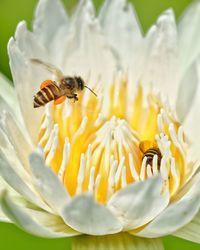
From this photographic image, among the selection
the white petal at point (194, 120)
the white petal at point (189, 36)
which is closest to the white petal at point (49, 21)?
the white petal at point (189, 36)

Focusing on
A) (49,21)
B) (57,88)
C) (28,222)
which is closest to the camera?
(28,222)

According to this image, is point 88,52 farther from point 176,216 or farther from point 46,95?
point 176,216

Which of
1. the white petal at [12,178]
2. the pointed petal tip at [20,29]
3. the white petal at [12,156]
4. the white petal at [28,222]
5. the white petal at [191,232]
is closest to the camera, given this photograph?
the white petal at [28,222]

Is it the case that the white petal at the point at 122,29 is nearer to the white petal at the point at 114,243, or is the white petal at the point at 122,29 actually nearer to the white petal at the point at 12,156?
the white petal at the point at 12,156

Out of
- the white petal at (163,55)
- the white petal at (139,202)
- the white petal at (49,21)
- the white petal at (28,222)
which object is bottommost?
the white petal at (139,202)

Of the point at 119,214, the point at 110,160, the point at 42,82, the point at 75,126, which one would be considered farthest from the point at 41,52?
the point at 119,214

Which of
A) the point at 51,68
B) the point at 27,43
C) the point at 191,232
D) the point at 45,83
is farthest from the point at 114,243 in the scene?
the point at 27,43
